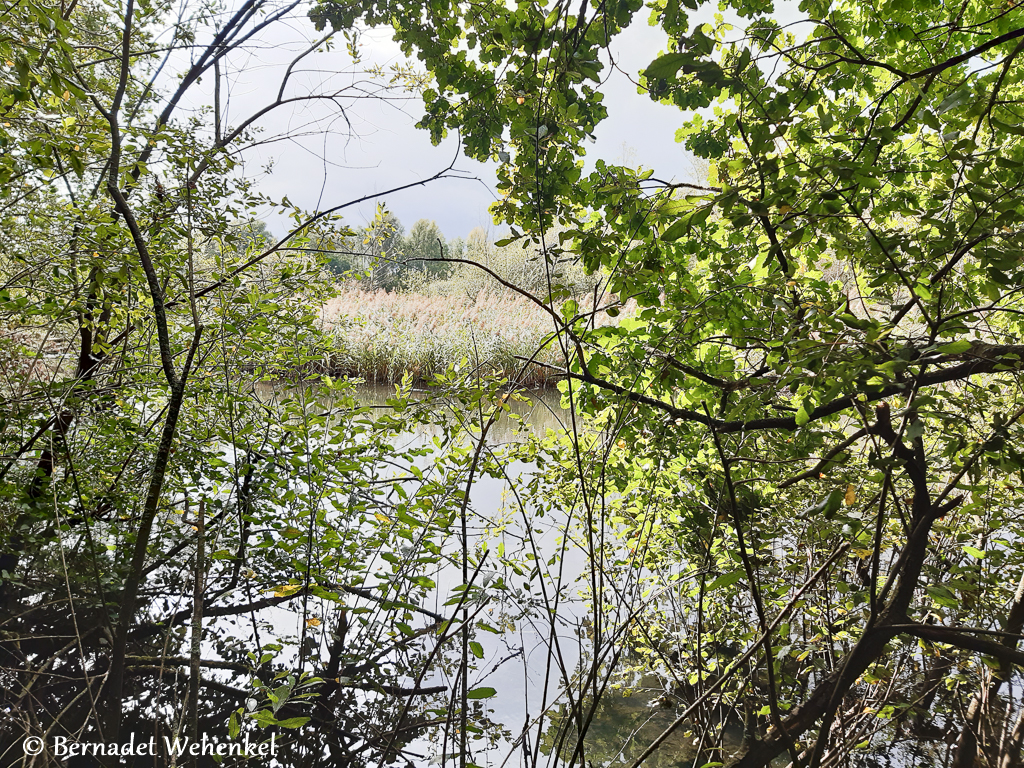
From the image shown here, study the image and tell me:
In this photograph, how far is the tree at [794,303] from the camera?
1027 mm

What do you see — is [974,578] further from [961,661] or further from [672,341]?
[672,341]

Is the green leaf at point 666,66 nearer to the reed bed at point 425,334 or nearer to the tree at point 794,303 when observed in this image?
the tree at point 794,303

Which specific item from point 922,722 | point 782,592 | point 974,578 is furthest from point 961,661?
point 922,722

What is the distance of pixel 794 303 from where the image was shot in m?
1.47

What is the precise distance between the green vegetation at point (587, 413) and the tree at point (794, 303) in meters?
0.01

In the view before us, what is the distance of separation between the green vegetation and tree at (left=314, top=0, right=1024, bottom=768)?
1 cm

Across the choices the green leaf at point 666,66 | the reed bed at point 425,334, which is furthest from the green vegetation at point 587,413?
the reed bed at point 425,334

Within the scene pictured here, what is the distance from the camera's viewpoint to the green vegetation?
1099 mm

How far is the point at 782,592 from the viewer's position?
1.81 m

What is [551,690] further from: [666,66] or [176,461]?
[666,66]

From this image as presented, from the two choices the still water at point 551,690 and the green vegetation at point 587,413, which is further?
the still water at point 551,690

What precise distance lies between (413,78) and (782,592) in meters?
2.34

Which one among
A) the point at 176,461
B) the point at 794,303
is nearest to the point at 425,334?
the point at 176,461

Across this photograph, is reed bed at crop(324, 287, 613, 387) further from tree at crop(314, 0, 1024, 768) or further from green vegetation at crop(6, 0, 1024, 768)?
tree at crop(314, 0, 1024, 768)
